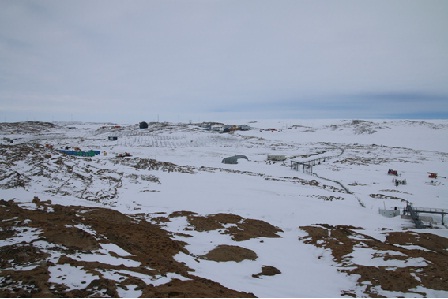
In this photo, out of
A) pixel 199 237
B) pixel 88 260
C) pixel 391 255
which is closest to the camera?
pixel 88 260

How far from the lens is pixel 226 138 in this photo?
286 feet

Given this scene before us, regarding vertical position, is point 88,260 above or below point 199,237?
above

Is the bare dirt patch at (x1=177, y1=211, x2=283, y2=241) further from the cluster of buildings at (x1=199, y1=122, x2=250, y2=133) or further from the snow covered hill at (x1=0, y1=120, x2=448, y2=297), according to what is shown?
the cluster of buildings at (x1=199, y1=122, x2=250, y2=133)

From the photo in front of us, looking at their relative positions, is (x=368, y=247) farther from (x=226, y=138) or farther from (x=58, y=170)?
(x=226, y=138)

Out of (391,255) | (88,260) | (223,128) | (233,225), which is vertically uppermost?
(223,128)

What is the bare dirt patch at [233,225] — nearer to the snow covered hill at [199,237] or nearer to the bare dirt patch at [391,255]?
the snow covered hill at [199,237]

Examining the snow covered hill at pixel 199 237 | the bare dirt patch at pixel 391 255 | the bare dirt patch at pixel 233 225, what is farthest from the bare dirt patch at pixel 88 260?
the bare dirt patch at pixel 391 255

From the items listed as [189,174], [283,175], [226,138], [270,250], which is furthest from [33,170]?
[226,138]

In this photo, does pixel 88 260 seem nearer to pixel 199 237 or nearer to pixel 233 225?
pixel 199 237

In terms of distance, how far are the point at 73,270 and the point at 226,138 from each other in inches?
3165

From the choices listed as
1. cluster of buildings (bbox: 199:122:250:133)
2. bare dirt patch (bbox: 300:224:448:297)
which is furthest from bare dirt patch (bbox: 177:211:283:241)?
cluster of buildings (bbox: 199:122:250:133)

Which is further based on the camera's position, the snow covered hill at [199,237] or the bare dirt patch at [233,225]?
the bare dirt patch at [233,225]

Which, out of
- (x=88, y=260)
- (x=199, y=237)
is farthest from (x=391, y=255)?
(x=88, y=260)

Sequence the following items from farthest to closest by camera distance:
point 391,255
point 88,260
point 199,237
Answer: point 199,237
point 391,255
point 88,260
